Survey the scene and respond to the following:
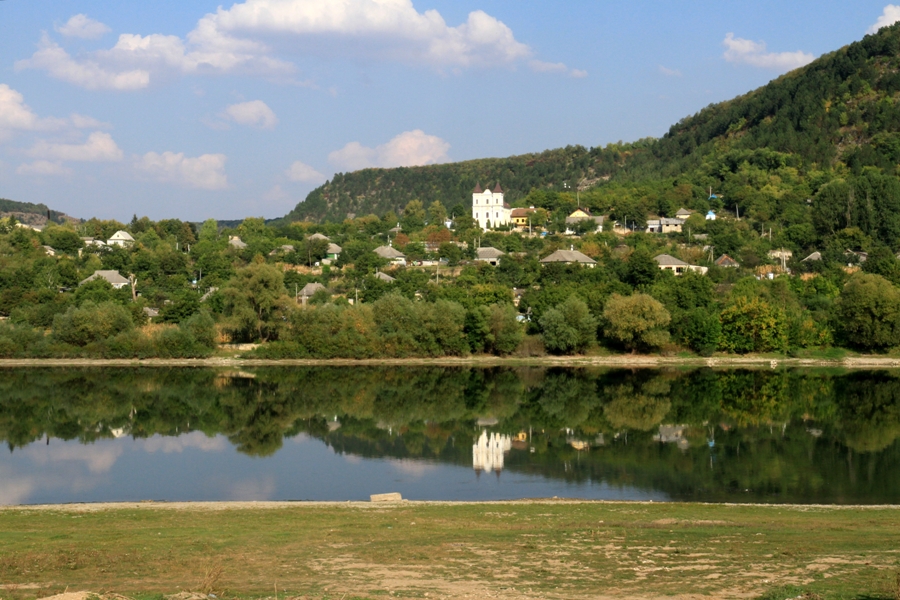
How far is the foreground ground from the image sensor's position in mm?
9867

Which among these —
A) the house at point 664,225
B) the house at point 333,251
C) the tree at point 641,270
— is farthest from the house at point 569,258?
the house at point 333,251

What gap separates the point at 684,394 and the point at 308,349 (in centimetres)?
1942

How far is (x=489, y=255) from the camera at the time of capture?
215 feet

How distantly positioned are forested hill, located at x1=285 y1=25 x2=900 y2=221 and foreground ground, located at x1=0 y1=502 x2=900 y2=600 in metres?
71.9

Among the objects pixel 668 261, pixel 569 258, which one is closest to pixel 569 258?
pixel 569 258

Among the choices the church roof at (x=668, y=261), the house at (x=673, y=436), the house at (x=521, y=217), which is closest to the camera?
the house at (x=673, y=436)

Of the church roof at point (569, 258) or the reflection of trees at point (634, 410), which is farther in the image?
the church roof at point (569, 258)

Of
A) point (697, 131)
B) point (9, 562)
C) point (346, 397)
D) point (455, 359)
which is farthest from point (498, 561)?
point (697, 131)

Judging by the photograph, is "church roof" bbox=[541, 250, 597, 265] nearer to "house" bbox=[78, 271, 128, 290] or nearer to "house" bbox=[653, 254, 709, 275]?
"house" bbox=[653, 254, 709, 275]

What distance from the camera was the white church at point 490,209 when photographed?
83.4 meters

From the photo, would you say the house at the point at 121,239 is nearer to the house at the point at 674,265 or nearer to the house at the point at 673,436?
the house at the point at 674,265

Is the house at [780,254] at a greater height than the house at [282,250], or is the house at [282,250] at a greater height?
the house at [282,250]

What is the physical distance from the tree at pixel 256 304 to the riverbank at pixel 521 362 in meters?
2.29

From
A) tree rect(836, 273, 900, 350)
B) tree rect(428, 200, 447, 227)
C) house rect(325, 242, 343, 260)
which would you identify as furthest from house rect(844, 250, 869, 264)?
tree rect(428, 200, 447, 227)
